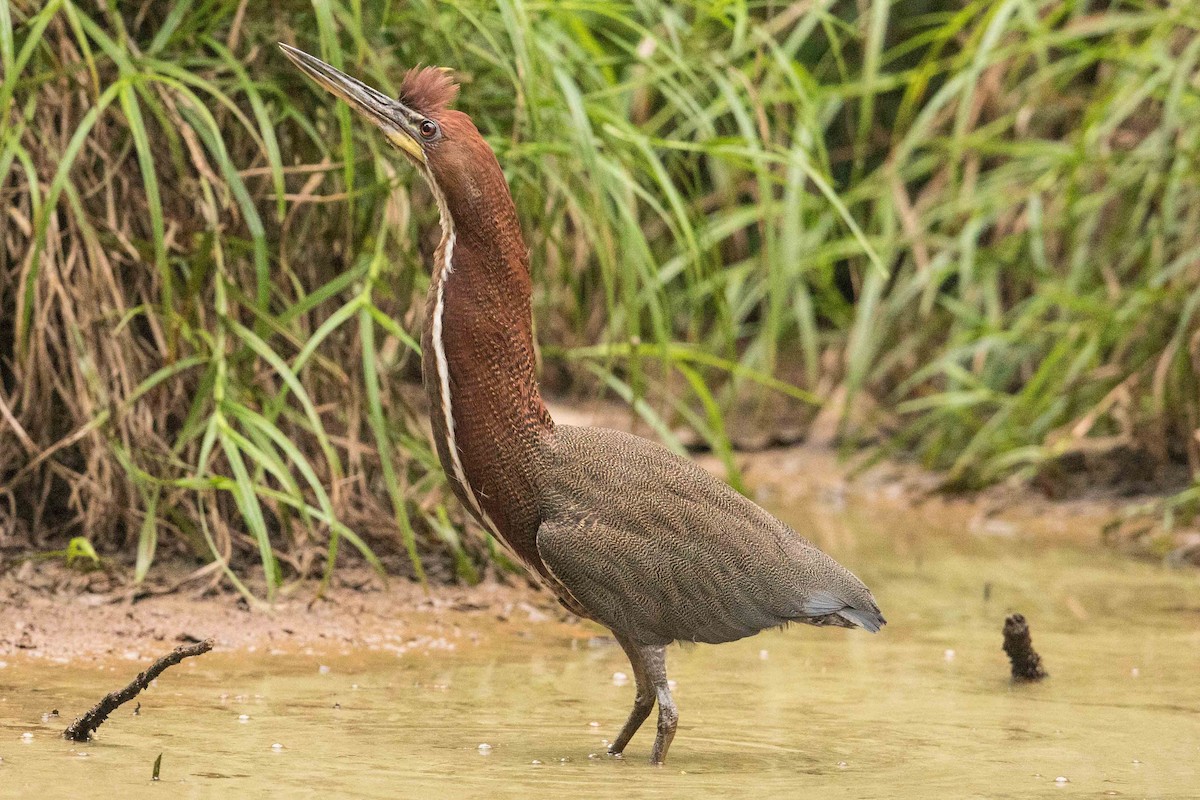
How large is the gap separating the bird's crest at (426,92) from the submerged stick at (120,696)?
1137 millimetres

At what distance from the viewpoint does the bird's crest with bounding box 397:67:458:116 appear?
134 inches

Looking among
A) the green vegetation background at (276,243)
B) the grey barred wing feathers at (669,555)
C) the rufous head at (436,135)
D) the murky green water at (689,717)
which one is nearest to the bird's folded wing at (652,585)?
the grey barred wing feathers at (669,555)

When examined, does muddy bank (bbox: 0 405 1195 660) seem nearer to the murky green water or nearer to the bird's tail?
the murky green water

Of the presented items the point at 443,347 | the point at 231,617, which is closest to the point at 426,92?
the point at 443,347

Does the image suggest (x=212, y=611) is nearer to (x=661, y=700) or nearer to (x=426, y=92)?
(x=661, y=700)

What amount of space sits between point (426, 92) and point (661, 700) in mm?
1306

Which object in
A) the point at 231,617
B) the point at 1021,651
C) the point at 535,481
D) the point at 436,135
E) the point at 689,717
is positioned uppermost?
the point at 436,135

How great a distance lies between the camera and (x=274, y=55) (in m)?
4.55

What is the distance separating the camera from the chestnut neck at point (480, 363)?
11.1ft

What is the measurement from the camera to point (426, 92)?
3414 millimetres

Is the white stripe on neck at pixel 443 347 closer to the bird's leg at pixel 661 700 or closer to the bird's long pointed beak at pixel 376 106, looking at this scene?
the bird's long pointed beak at pixel 376 106

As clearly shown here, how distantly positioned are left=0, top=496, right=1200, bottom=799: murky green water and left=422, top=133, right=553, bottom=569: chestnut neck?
0.49m

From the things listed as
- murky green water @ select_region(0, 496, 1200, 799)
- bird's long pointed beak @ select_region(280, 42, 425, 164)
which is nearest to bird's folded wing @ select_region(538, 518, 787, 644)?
murky green water @ select_region(0, 496, 1200, 799)

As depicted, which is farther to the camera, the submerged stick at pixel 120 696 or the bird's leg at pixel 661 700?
the bird's leg at pixel 661 700
